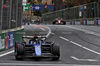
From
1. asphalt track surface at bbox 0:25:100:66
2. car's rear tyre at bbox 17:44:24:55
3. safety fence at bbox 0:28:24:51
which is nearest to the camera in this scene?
asphalt track surface at bbox 0:25:100:66

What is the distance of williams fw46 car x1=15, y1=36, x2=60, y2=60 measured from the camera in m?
13.8

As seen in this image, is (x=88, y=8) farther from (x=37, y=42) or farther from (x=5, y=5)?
(x=37, y=42)

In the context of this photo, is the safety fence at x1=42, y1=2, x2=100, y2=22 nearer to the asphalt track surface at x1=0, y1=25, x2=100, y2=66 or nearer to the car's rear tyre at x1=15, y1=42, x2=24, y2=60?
the asphalt track surface at x1=0, y1=25, x2=100, y2=66

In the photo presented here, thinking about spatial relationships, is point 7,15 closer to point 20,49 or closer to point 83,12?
point 20,49

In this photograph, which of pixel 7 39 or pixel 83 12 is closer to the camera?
pixel 7 39

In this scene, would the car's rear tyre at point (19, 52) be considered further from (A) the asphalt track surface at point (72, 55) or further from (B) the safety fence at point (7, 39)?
(B) the safety fence at point (7, 39)

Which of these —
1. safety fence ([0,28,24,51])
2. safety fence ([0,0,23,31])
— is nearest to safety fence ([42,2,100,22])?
safety fence ([0,0,23,31])

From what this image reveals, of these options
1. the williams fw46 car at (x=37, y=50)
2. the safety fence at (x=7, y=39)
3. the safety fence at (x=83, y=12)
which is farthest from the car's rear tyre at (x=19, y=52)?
the safety fence at (x=83, y=12)

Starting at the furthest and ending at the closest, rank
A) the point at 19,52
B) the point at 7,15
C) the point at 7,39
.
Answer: the point at 7,15
the point at 7,39
the point at 19,52

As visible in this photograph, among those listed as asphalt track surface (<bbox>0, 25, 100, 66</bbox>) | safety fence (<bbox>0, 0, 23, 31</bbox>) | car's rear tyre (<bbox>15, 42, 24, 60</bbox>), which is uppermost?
safety fence (<bbox>0, 0, 23, 31</bbox>)

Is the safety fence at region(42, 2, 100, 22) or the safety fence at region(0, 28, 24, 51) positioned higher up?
the safety fence at region(42, 2, 100, 22)

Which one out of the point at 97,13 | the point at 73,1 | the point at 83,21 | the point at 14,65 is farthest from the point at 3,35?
the point at 73,1

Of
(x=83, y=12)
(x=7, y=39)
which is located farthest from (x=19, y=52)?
(x=83, y=12)

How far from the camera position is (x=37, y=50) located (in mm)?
13844
